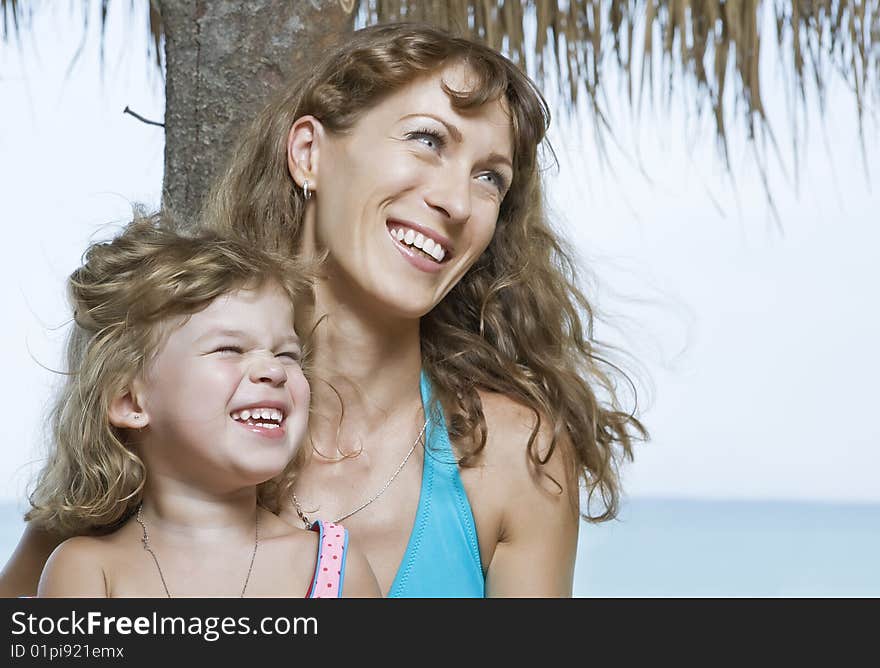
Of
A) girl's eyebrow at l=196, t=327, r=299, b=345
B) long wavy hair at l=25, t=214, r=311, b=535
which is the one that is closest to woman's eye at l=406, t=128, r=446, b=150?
long wavy hair at l=25, t=214, r=311, b=535

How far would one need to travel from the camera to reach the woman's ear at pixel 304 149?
156 cm

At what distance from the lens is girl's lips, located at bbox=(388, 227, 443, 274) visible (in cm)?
148

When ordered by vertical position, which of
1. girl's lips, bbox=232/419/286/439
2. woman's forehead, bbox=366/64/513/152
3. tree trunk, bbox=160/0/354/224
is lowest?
girl's lips, bbox=232/419/286/439

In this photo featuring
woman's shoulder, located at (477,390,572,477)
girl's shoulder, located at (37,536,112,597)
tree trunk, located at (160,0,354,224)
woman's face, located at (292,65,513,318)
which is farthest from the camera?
tree trunk, located at (160,0,354,224)

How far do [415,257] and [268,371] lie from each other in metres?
0.28

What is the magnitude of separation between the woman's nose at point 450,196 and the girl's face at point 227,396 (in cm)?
25

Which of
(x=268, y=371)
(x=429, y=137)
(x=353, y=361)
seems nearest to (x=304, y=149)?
(x=429, y=137)

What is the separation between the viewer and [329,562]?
1.34m

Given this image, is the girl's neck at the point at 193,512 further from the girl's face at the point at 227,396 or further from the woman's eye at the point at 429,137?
the woman's eye at the point at 429,137

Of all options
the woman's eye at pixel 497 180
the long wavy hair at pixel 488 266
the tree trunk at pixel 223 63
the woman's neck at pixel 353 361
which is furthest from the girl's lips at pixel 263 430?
the tree trunk at pixel 223 63

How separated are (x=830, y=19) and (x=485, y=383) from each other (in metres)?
1.33

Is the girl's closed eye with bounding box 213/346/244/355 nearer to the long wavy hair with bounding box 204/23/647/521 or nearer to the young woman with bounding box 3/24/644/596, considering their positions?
the young woman with bounding box 3/24/644/596
